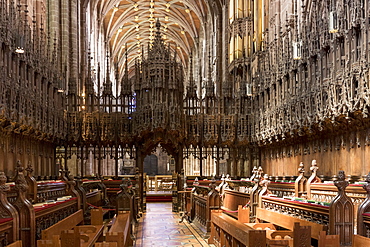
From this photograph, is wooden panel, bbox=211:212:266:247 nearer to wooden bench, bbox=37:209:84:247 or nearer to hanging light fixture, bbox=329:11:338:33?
wooden bench, bbox=37:209:84:247

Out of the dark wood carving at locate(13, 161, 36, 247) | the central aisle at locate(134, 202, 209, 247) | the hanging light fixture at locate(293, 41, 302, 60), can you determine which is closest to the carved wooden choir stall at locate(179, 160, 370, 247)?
the central aisle at locate(134, 202, 209, 247)

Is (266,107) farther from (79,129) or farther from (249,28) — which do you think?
(79,129)

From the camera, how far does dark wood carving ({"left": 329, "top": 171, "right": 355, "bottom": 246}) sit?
16.7 ft

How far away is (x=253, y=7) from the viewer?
2102cm

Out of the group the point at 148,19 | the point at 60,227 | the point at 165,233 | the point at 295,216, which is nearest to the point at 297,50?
the point at 165,233

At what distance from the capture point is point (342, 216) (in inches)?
201

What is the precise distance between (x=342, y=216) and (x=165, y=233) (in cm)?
689

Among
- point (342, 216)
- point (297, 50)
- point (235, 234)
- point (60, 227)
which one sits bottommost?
point (235, 234)

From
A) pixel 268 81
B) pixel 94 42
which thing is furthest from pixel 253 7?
pixel 94 42

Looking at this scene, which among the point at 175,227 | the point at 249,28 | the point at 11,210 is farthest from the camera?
the point at 249,28

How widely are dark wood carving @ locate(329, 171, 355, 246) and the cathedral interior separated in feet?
0.06

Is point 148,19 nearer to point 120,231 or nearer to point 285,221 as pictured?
point 120,231

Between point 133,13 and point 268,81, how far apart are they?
2622 centimetres

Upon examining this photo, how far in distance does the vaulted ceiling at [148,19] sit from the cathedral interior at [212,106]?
840 centimetres
